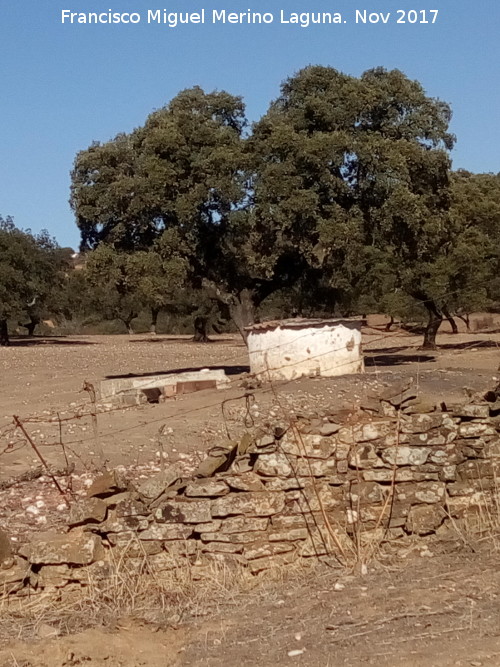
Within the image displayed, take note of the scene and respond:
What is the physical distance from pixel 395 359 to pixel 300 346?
28.3ft

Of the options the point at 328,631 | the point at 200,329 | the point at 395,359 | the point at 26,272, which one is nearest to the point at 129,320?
the point at 200,329

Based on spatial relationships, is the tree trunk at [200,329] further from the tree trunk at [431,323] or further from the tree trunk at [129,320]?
the tree trunk at [431,323]

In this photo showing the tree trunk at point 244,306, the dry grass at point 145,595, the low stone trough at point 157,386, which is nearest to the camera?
the dry grass at point 145,595

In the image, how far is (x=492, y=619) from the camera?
16.2ft

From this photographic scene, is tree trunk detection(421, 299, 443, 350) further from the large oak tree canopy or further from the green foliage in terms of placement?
the green foliage

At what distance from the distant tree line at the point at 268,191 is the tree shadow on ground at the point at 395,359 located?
2893mm

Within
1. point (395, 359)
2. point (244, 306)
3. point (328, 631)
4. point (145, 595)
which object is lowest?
point (145, 595)

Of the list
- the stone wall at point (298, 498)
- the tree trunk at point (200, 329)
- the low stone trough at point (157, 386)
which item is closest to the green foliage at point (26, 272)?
the tree trunk at point (200, 329)

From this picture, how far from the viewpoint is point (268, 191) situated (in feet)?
63.9

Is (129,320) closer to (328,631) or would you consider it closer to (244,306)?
(244,306)

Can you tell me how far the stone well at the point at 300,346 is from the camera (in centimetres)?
1670

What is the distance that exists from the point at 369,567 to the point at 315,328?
10.7 m

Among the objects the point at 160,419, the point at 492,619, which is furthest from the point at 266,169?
the point at 492,619

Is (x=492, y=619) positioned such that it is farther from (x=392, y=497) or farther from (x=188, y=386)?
(x=188, y=386)
